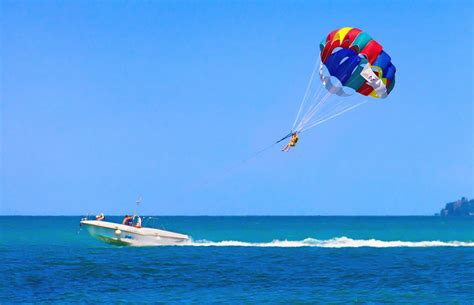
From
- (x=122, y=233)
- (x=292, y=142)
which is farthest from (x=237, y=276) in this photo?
(x=122, y=233)

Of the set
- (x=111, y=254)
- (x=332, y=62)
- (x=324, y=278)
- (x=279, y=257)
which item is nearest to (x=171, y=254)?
(x=111, y=254)

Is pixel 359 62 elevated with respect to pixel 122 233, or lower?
elevated

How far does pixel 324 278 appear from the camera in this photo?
96.0 feet

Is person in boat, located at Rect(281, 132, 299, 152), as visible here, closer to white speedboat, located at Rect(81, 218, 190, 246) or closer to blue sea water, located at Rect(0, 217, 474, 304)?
blue sea water, located at Rect(0, 217, 474, 304)

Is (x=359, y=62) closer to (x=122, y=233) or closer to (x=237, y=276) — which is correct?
(x=237, y=276)

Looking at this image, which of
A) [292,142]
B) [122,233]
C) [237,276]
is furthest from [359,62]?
[122,233]

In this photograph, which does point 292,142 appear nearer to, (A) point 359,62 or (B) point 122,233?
(A) point 359,62

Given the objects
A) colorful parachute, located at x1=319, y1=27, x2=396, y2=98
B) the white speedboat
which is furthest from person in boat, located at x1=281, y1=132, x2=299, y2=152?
the white speedboat

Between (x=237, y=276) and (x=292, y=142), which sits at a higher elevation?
(x=292, y=142)

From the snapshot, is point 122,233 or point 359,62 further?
point 122,233

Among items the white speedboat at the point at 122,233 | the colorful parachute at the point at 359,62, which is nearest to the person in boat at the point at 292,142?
the colorful parachute at the point at 359,62

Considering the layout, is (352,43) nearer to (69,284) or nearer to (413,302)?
(413,302)

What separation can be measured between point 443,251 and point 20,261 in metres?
22.0

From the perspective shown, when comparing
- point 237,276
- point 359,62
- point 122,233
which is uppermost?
point 359,62
